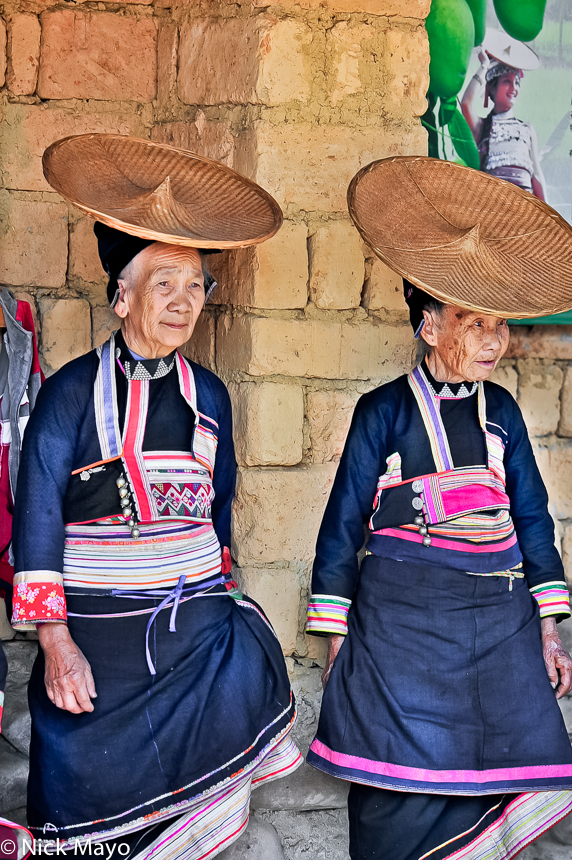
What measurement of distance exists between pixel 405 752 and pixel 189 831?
2.17 feet

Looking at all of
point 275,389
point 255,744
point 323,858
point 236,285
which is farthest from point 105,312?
point 323,858

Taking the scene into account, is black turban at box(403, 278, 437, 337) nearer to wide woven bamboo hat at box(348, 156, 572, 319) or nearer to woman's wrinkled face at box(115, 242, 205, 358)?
wide woven bamboo hat at box(348, 156, 572, 319)

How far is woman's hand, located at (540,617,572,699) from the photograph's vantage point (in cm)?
288

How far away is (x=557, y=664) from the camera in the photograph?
9.48 ft

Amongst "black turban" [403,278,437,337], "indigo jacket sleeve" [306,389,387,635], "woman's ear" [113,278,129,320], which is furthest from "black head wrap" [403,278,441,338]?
"woman's ear" [113,278,129,320]

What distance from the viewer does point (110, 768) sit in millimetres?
2463

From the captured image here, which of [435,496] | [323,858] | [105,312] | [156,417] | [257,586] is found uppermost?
[105,312]

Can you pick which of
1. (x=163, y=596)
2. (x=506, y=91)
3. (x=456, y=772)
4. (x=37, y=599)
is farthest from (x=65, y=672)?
(x=506, y=91)

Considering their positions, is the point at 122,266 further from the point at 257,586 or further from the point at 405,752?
the point at 405,752

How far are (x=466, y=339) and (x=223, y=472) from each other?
0.86 m

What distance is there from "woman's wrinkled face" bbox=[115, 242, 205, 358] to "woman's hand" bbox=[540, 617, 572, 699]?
1478mm

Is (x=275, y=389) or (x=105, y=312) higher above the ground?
(x=105, y=312)

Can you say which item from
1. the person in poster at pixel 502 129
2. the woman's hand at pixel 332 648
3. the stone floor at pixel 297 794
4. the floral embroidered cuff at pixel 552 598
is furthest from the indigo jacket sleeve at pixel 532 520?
the person in poster at pixel 502 129

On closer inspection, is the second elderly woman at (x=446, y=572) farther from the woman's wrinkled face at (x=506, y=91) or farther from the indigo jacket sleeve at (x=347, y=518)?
the woman's wrinkled face at (x=506, y=91)
